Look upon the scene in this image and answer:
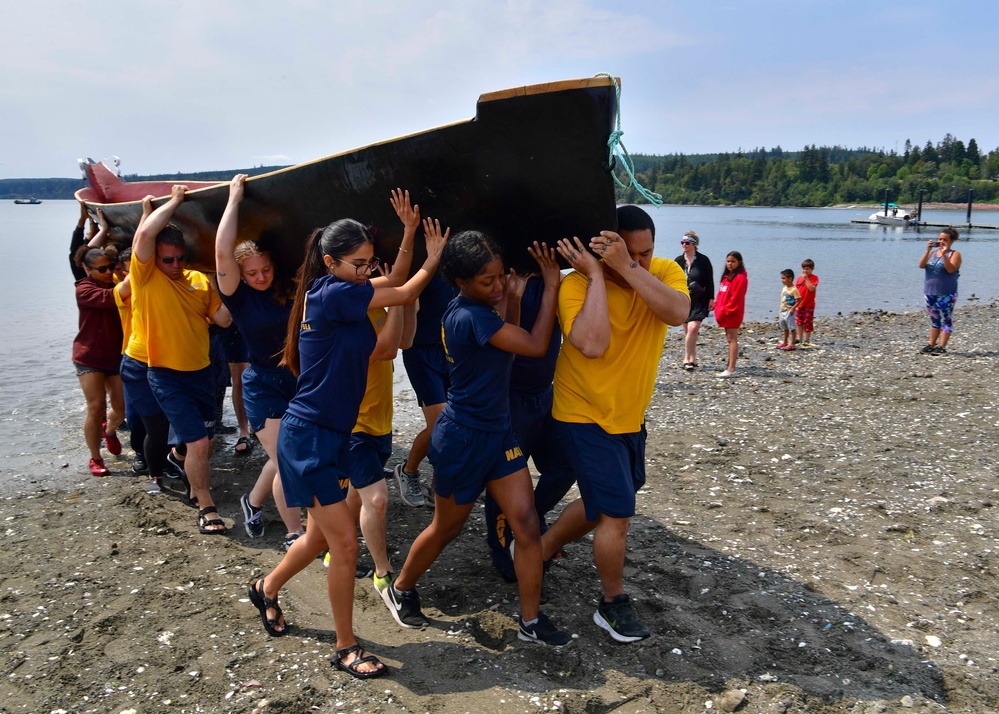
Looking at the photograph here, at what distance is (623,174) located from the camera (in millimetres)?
3969

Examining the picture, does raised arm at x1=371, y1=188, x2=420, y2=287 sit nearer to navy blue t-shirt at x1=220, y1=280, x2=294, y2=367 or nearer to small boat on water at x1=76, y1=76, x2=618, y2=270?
small boat on water at x1=76, y1=76, x2=618, y2=270

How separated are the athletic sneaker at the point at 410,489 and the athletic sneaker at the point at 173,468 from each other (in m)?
2.04

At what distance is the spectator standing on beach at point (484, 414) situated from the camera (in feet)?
11.9

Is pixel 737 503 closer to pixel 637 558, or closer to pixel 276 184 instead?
pixel 637 558

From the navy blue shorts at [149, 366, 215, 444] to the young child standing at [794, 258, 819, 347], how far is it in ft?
35.6

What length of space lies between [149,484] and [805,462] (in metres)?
5.79

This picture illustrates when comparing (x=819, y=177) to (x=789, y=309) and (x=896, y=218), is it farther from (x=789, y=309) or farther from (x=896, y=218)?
(x=789, y=309)

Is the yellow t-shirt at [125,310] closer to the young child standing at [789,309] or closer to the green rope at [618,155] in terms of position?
the green rope at [618,155]

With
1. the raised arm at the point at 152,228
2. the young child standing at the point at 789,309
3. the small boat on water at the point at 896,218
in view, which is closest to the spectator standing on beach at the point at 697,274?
the young child standing at the point at 789,309

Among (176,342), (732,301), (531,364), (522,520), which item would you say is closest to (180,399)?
(176,342)

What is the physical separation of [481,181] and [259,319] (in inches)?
67.4

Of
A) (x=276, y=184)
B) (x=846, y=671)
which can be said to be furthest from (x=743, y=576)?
(x=276, y=184)

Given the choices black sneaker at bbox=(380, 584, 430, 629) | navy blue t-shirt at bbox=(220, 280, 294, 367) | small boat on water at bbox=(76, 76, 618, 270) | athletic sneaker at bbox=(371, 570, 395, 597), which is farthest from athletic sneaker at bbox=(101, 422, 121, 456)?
black sneaker at bbox=(380, 584, 430, 629)

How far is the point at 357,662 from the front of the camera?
359 cm
